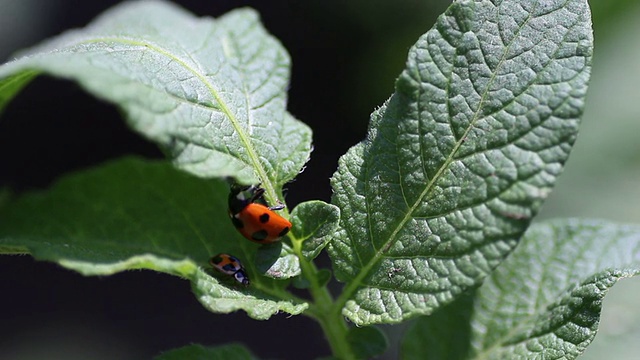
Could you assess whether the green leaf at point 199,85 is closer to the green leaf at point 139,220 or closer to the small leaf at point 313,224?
the small leaf at point 313,224

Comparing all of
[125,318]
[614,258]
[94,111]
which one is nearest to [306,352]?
[125,318]

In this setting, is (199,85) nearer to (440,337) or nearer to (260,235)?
(260,235)

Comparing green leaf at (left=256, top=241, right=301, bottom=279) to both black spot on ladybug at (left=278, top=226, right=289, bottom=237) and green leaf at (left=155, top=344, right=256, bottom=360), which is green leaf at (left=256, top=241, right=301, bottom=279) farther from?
green leaf at (left=155, top=344, right=256, bottom=360)

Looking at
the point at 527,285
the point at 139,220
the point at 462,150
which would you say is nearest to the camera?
the point at 462,150

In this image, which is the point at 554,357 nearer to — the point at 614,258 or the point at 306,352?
the point at 614,258

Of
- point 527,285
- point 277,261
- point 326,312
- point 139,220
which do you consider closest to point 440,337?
point 527,285
